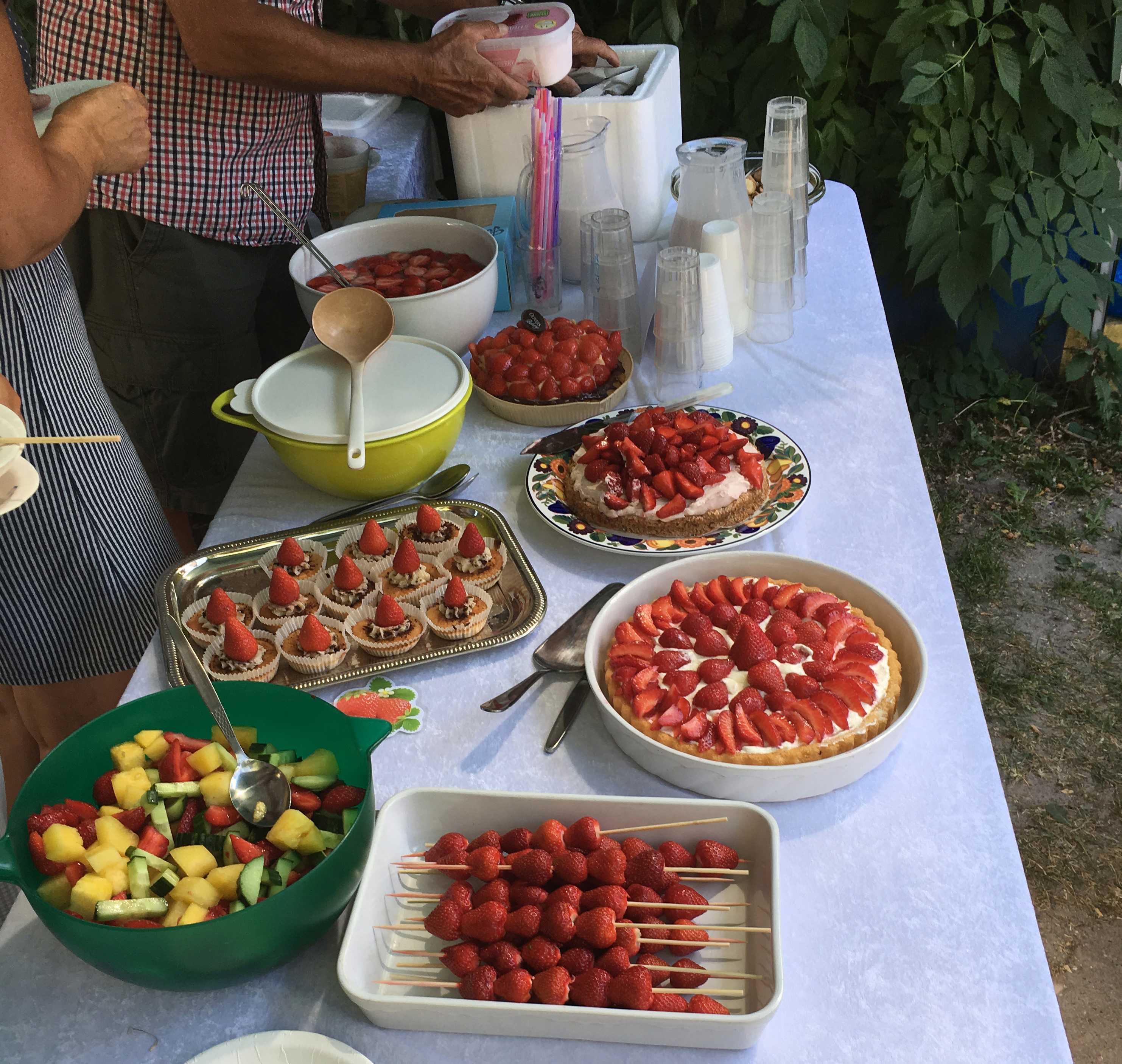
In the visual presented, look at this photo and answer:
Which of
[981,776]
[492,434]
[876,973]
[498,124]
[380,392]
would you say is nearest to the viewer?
[876,973]

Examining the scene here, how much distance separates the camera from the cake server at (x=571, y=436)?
4.45 ft

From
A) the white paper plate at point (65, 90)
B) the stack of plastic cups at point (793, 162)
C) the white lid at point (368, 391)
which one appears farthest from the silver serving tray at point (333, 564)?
the stack of plastic cups at point (793, 162)

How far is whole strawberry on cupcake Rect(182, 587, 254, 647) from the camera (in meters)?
1.08

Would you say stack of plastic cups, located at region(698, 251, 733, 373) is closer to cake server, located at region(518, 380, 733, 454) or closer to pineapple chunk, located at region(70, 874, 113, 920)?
cake server, located at region(518, 380, 733, 454)

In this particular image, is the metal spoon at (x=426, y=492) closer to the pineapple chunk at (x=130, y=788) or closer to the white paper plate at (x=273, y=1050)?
the pineapple chunk at (x=130, y=788)

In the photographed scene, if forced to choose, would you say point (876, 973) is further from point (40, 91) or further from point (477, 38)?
point (477, 38)

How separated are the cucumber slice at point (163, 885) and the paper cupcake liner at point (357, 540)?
0.45 meters

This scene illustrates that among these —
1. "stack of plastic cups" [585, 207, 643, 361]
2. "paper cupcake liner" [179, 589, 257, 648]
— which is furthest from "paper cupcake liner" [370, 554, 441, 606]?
"stack of plastic cups" [585, 207, 643, 361]

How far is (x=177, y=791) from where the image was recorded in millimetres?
831

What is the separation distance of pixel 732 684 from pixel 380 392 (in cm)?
60

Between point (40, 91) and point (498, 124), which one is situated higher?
point (40, 91)

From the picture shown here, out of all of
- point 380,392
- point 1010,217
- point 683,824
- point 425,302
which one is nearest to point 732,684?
point 683,824

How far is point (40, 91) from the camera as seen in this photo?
1.34 m

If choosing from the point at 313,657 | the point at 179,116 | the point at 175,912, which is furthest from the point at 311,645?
the point at 179,116
